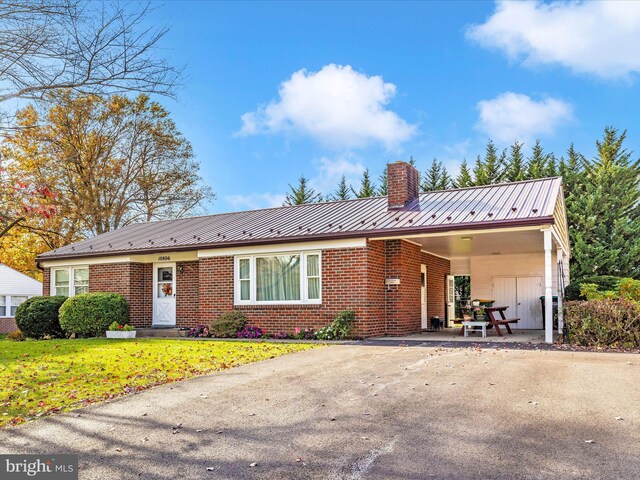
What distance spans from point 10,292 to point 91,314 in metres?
17.9

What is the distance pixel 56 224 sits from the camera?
31.8 m

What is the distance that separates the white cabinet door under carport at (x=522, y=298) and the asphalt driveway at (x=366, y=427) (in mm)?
12332

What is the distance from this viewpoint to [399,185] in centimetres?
1772

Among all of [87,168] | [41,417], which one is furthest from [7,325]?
[41,417]

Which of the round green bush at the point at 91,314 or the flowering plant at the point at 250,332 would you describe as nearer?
the flowering plant at the point at 250,332

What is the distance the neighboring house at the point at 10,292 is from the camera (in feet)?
107

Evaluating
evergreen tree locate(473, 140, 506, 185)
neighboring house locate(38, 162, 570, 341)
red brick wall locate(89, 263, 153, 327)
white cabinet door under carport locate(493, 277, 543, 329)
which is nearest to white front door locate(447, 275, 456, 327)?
neighboring house locate(38, 162, 570, 341)

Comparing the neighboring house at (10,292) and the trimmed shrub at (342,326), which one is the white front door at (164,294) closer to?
the trimmed shrub at (342,326)

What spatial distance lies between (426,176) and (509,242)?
2048 centimetres

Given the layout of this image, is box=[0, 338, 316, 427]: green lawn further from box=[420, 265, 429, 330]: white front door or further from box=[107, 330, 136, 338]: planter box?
box=[420, 265, 429, 330]: white front door

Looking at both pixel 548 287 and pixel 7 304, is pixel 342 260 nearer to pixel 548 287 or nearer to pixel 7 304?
pixel 548 287

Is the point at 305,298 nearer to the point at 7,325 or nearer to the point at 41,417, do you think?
the point at 41,417

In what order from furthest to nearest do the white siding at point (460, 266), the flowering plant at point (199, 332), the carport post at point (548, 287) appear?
the white siding at point (460, 266) → the flowering plant at point (199, 332) → the carport post at point (548, 287)

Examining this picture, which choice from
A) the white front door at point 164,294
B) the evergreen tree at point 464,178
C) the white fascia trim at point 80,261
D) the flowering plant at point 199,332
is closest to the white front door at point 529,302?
the flowering plant at point 199,332
